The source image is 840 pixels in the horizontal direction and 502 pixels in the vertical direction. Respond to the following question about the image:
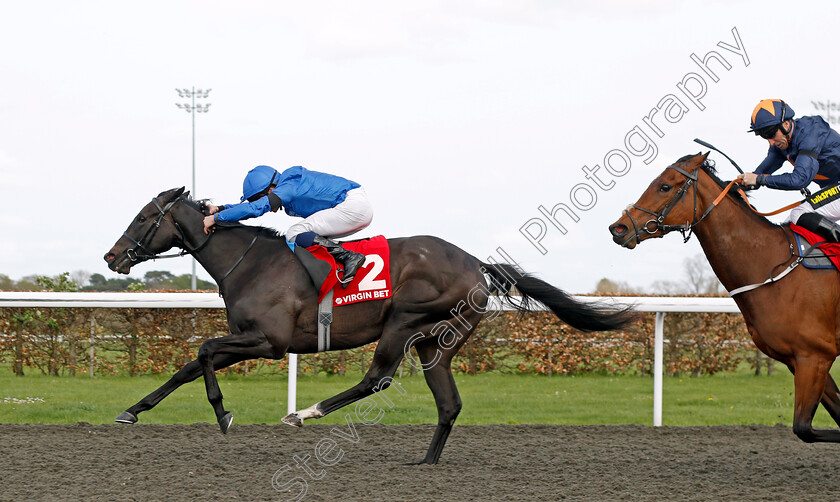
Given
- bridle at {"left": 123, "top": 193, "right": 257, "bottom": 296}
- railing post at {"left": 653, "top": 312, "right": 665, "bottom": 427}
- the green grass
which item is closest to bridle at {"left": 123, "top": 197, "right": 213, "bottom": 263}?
bridle at {"left": 123, "top": 193, "right": 257, "bottom": 296}

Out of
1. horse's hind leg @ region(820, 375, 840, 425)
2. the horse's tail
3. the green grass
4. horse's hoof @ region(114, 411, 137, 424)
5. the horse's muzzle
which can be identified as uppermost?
the horse's muzzle

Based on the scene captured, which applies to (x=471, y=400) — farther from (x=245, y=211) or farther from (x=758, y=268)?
(x=758, y=268)

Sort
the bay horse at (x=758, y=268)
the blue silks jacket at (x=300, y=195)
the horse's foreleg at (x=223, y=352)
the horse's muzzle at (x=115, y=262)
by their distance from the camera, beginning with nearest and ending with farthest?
the bay horse at (x=758, y=268)
the horse's foreleg at (x=223, y=352)
the blue silks jacket at (x=300, y=195)
the horse's muzzle at (x=115, y=262)

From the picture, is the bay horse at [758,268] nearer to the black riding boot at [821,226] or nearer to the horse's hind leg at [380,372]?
the black riding boot at [821,226]

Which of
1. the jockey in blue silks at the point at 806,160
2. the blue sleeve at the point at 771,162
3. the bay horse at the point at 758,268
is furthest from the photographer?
the blue sleeve at the point at 771,162

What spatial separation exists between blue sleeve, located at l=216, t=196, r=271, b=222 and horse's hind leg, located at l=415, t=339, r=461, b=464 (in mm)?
1266

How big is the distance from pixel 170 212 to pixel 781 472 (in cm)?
396

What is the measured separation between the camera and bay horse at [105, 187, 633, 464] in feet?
15.3

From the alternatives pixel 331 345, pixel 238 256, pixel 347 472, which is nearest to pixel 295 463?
pixel 347 472

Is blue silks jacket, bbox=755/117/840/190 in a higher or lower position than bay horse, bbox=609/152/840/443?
higher

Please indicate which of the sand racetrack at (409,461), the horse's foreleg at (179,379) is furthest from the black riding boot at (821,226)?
the horse's foreleg at (179,379)

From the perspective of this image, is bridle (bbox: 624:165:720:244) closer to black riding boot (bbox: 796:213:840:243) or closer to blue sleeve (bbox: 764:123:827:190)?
blue sleeve (bbox: 764:123:827:190)

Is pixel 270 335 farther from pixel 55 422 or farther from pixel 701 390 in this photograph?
pixel 701 390

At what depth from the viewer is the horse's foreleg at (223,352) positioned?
14.7 feet
